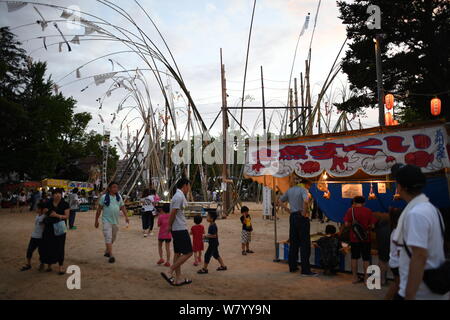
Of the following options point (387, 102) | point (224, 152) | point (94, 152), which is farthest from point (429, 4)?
point (94, 152)

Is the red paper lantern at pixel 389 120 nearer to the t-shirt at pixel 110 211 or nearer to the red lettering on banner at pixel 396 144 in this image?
the red lettering on banner at pixel 396 144

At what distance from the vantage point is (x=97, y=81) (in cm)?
974

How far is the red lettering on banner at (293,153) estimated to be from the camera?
239 inches

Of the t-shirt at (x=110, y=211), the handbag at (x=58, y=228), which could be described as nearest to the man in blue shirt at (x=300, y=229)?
the t-shirt at (x=110, y=211)

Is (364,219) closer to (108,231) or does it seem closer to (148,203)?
(108,231)

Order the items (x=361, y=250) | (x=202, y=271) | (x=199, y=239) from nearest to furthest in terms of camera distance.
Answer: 1. (x=361, y=250)
2. (x=202, y=271)
3. (x=199, y=239)

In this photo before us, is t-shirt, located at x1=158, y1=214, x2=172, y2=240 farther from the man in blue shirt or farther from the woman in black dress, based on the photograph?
the man in blue shirt

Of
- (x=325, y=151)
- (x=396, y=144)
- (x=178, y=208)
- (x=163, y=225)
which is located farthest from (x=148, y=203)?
(x=396, y=144)

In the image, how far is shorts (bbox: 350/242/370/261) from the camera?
Answer: 5027 millimetres

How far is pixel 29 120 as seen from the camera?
2216cm

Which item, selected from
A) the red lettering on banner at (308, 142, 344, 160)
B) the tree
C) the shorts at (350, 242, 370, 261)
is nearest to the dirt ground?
the shorts at (350, 242, 370, 261)

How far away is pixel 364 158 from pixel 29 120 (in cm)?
2359

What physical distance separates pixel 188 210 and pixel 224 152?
3.68m

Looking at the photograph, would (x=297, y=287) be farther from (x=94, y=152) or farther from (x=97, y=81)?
(x=94, y=152)
